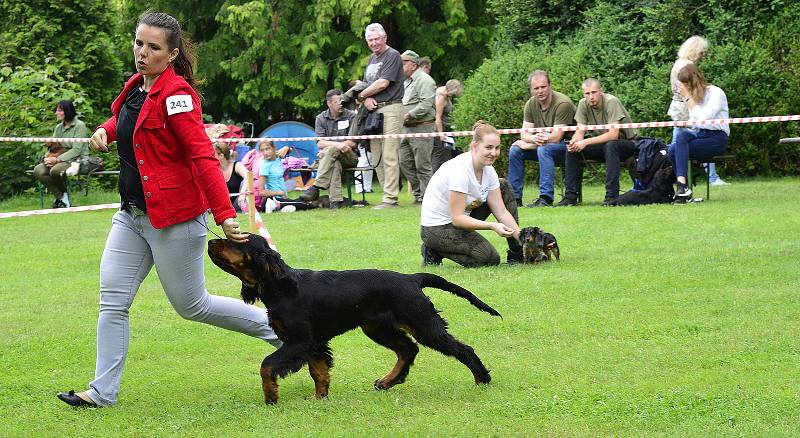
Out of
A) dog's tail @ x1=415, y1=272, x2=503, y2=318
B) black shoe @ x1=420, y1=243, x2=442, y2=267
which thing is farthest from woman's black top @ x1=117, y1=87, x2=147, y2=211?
black shoe @ x1=420, y1=243, x2=442, y2=267

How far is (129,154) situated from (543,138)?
9.82 metres

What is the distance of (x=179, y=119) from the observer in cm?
532

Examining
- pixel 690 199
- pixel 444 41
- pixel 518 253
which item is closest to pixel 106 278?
pixel 518 253

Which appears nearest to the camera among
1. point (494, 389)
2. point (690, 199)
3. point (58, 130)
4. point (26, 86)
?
point (494, 389)

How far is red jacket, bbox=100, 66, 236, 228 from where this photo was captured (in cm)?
532

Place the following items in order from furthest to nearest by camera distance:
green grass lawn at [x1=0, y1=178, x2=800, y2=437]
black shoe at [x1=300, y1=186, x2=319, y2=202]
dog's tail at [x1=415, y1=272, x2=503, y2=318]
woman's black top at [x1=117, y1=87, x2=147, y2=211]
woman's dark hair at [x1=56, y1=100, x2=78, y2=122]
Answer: woman's dark hair at [x1=56, y1=100, x2=78, y2=122] < black shoe at [x1=300, y1=186, x2=319, y2=202] < dog's tail at [x1=415, y1=272, x2=503, y2=318] < woman's black top at [x1=117, y1=87, x2=147, y2=211] < green grass lawn at [x1=0, y1=178, x2=800, y2=437]

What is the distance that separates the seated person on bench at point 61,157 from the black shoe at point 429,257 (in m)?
8.85

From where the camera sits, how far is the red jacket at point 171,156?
5.32 meters

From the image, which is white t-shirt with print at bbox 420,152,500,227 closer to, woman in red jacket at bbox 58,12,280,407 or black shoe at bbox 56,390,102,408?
woman in red jacket at bbox 58,12,280,407

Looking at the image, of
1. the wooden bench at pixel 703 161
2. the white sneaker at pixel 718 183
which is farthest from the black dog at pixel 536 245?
the white sneaker at pixel 718 183

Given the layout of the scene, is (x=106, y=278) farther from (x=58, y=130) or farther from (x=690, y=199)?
(x=58, y=130)

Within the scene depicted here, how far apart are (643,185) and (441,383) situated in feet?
27.9

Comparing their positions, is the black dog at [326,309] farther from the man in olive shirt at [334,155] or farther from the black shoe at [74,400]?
the man in olive shirt at [334,155]

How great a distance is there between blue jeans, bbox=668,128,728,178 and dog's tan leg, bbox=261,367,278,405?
9079 mm
